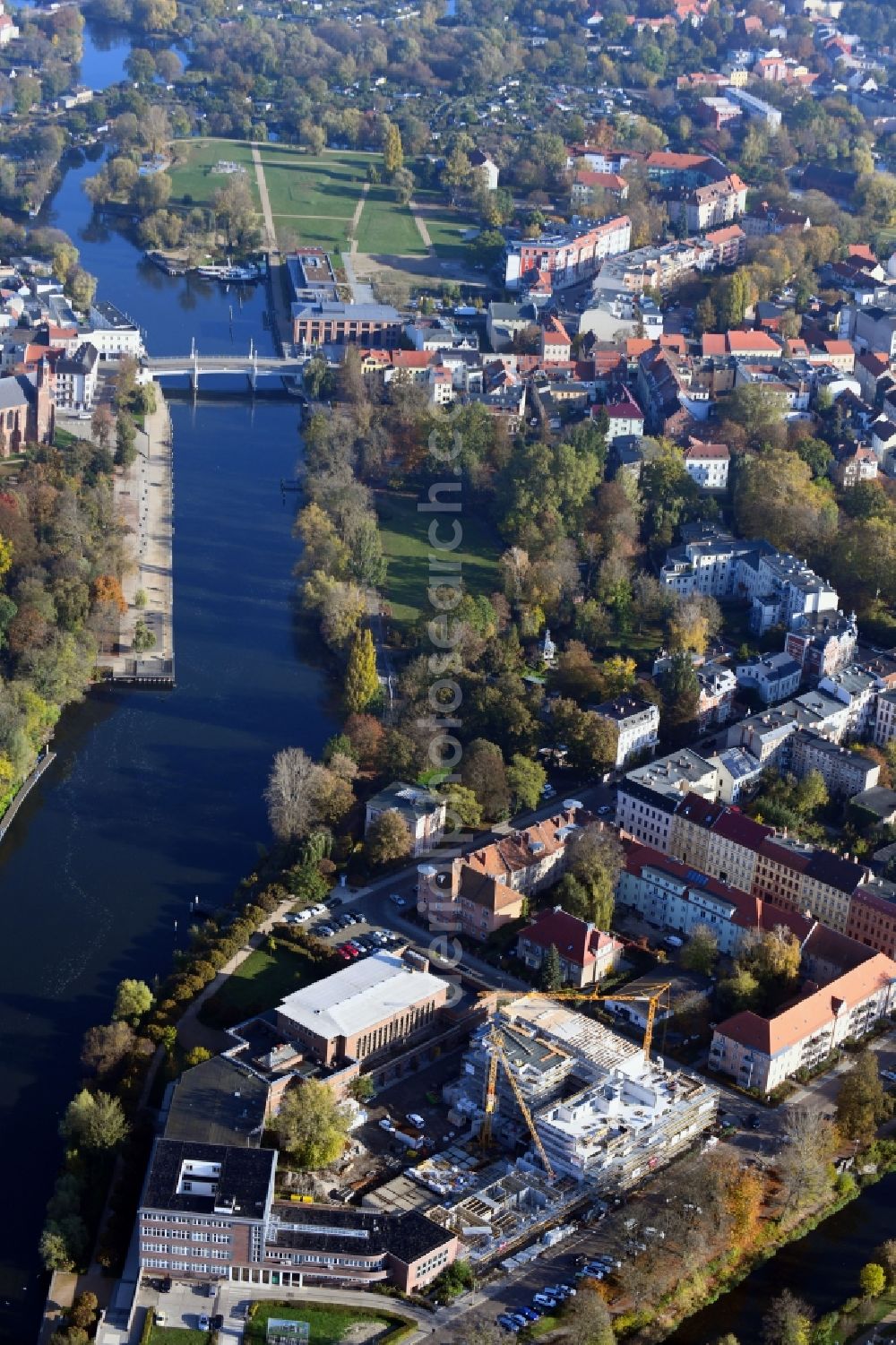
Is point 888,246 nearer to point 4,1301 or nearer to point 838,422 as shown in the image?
point 838,422

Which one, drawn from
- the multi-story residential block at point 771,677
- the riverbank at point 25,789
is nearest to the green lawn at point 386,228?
the multi-story residential block at point 771,677

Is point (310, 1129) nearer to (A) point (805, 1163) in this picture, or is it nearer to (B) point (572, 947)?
(B) point (572, 947)

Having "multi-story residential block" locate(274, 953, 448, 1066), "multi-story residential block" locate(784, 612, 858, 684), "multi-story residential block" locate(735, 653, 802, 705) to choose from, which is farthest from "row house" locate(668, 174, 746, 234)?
"multi-story residential block" locate(274, 953, 448, 1066)

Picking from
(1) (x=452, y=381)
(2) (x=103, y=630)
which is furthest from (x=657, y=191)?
(2) (x=103, y=630)

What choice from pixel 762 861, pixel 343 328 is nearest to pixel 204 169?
pixel 343 328

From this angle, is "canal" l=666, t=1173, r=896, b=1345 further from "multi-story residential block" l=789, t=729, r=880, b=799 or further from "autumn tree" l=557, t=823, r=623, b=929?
"multi-story residential block" l=789, t=729, r=880, b=799

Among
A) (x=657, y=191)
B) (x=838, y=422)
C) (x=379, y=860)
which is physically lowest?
(x=379, y=860)

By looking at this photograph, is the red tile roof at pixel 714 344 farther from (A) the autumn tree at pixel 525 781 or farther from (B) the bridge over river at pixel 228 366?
(A) the autumn tree at pixel 525 781
